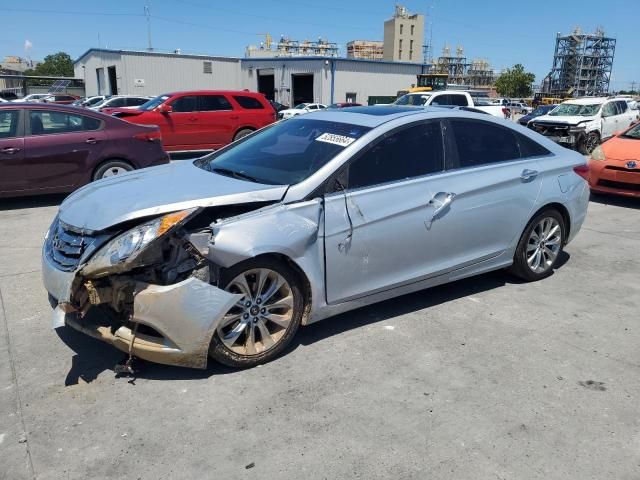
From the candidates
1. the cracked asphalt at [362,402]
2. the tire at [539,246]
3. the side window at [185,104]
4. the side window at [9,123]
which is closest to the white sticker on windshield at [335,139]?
the cracked asphalt at [362,402]

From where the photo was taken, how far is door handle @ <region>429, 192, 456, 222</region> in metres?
4.10

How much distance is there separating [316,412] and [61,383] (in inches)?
63.0

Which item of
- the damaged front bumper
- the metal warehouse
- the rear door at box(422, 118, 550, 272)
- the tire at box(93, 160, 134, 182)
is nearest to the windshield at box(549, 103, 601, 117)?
the rear door at box(422, 118, 550, 272)

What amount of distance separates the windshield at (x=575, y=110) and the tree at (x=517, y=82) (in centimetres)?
10744

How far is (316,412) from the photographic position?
3070mm

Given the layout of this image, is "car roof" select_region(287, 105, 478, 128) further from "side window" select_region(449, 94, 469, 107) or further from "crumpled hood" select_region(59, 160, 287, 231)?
"side window" select_region(449, 94, 469, 107)

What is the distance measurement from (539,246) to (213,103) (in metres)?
10.8

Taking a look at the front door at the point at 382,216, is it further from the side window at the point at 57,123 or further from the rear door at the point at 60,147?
the side window at the point at 57,123

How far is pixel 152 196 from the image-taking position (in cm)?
349

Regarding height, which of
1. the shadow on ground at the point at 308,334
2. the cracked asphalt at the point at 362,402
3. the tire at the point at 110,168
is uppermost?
the tire at the point at 110,168

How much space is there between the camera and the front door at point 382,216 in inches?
145

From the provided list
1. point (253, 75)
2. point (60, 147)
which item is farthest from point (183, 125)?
point (253, 75)

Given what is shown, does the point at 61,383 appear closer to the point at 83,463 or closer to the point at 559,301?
the point at 83,463

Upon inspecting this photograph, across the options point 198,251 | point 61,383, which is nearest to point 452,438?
point 198,251
